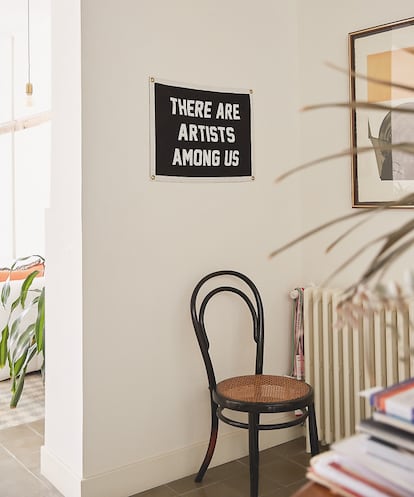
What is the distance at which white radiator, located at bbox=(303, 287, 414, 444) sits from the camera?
267 centimetres

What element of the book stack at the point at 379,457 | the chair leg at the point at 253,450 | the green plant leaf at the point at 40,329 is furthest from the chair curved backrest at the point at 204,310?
the book stack at the point at 379,457

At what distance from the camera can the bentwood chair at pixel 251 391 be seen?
93.6 inches

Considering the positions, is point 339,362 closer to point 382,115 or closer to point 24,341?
point 382,115

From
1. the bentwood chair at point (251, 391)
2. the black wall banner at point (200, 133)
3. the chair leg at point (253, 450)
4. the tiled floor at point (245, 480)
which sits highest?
the black wall banner at point (200, 133)

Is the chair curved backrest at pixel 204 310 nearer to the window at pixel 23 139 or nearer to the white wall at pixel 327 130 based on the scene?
the white wall at pixel 327 130

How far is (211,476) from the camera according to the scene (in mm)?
2760

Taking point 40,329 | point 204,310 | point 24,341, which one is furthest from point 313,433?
point 24,341

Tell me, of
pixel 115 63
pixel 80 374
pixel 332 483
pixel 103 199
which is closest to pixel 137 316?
pixel 80 374

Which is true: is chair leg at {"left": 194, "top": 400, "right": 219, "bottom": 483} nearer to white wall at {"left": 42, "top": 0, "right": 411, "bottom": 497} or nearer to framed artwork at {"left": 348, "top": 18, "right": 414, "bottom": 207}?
white wall at {"left": 42, "top": 0, "right": 411, "bottom": 497}

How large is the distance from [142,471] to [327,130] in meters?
1.80

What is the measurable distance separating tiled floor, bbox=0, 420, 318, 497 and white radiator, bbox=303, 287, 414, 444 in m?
0.22

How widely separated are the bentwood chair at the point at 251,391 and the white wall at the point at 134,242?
0.32ft

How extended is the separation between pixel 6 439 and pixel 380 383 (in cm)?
188

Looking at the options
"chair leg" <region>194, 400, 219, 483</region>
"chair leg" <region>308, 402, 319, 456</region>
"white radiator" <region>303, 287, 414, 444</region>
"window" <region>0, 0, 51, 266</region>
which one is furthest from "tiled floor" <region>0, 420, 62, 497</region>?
"window" <region>0, 0, 51, 266</region>
